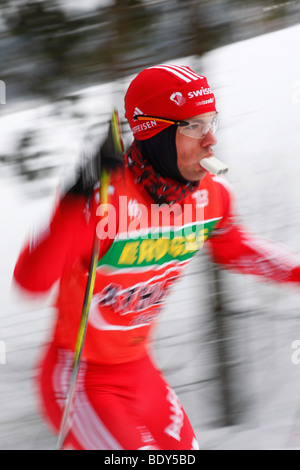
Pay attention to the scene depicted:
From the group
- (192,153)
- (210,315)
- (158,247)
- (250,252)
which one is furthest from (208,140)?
(210,315)

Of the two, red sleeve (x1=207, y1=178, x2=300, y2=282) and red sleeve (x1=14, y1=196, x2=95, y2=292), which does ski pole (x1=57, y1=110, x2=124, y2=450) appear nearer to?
red sleeve (x1=14, y1=196, x2=95, y2=292)

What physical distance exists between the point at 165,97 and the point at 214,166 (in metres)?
0.33

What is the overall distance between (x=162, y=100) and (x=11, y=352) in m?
2.42

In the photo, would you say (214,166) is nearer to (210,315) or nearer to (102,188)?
(102,188)

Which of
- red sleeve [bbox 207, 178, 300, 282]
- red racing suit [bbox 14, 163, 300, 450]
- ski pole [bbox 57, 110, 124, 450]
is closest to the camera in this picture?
ski pole [bbox 57, 110, 124, 450]

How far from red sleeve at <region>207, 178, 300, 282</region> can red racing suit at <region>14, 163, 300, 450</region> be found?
0.01 meters

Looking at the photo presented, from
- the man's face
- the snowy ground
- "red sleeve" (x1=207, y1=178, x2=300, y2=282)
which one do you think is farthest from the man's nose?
the snowy ground

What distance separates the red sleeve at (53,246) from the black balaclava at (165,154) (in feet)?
1.21

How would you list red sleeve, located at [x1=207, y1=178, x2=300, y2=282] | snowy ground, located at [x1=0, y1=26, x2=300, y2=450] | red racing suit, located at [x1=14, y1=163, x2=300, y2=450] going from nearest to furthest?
red racing suit, located at [x1=14, y1=163, x2=300, y2=450] < red sleeve, located at [x1=207, y1=178, x2=300, y2=282] < snowy ground, located at [x1=0, y1=26, x2=300, y2=450]

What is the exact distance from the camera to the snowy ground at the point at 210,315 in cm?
304

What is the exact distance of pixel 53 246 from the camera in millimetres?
1741

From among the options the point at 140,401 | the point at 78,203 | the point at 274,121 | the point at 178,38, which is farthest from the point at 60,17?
the point at 274,121

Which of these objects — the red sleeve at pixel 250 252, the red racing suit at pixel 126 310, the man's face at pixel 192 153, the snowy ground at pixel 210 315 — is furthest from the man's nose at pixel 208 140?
the snowy ground at pixel 210 315

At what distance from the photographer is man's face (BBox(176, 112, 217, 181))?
2.02 metres
